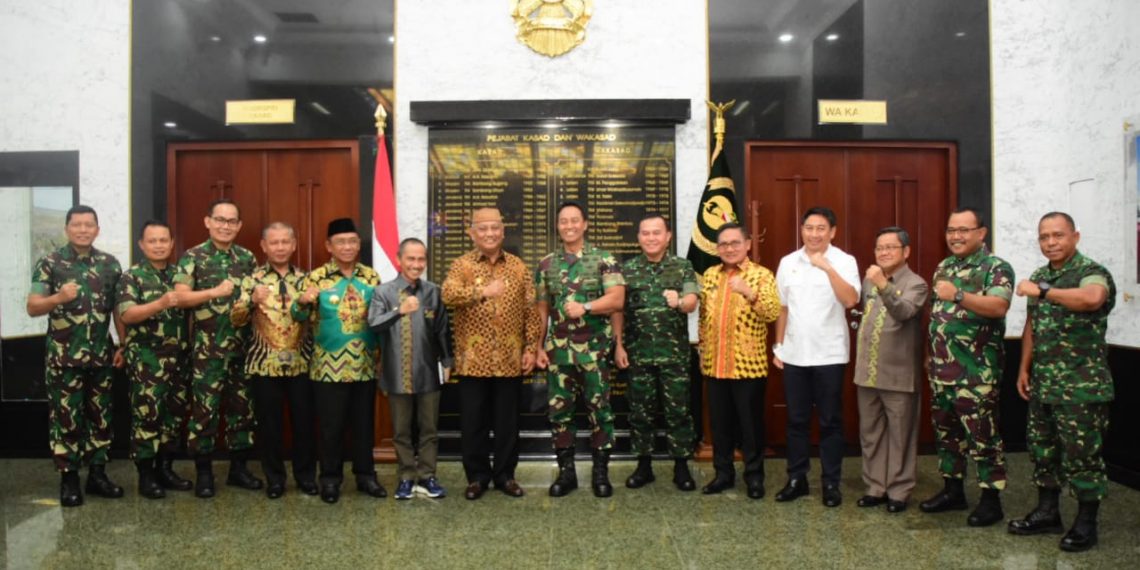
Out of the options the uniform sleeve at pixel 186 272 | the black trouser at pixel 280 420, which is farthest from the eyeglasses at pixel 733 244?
the uniform sleeve at pixel 186 272

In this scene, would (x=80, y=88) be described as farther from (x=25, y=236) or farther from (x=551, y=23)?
(x=551, y=23)

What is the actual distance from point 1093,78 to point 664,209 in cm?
293

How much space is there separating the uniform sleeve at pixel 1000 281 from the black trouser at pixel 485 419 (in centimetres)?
233

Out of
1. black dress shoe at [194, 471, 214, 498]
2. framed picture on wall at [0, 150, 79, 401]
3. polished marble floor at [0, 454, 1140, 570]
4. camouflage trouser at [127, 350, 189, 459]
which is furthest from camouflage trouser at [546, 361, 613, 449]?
framed picture on wall at [0, 150, 79, 401]

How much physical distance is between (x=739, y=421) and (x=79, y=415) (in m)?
3.62

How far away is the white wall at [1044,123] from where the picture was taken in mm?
4430

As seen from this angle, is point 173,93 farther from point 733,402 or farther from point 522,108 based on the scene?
point 733,402

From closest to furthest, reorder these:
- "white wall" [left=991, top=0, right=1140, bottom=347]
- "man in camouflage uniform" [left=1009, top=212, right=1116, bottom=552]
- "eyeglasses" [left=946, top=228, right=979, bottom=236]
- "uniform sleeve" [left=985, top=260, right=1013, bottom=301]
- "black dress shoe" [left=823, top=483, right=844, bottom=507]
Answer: "man in camouflage uniform" [left=1009, top=212, right=1116, bottom=552], "uniform sleeve" [left=985, top=260, right=1013, bottom=301], "eyeglasses" [left=946, top=228, right=979, bottom=236], "black dress shoe" [left=823, top=483, right=844, bottom=507], "white wall" [left=991, top=0, right=1140, bottom=347]

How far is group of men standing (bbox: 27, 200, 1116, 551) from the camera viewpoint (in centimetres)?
349

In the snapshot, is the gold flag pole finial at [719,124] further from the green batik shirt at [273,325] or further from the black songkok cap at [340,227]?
the green batik shirt at [273,325]

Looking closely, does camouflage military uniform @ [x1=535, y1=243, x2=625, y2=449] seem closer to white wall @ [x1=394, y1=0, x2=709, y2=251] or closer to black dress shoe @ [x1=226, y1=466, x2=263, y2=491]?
white wall @ [x1=394, y1=0, x2=709, y2=251]

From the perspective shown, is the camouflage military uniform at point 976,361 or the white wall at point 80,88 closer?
the camouflage military uniform at point 976,361

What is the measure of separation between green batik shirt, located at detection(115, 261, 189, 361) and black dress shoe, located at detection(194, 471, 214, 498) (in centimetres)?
69

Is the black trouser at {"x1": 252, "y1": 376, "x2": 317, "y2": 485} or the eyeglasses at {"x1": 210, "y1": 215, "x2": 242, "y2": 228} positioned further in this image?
the eyeglasses at {"x1": 210, "y1": 215, "x2": 242, "y2": 228}
